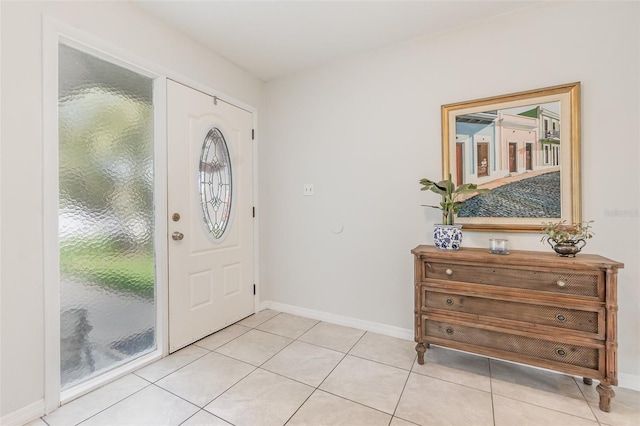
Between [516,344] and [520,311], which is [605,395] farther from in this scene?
[520,311]

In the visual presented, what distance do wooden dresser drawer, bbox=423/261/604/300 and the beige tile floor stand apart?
0.63 meters

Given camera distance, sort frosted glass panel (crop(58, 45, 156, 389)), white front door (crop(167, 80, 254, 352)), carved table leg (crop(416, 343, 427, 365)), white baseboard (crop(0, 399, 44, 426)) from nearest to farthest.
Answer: white baseboard (crop(0, 399, 44, 426)) < frosted glass panel (crop(58, 45, 156, 389)) < carved table leg (crop(416, 343, 427, 365)) < white front door (crop(167, 80, 254, 352))

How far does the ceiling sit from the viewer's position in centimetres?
197

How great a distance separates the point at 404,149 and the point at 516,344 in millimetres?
1568

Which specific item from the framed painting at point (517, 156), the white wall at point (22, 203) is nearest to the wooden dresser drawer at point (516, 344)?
the framed painting at point (517, 156)

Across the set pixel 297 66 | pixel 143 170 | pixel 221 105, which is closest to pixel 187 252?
pixel 143 170

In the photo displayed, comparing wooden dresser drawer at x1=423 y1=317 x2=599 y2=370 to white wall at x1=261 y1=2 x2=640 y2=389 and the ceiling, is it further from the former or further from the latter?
the ceiling

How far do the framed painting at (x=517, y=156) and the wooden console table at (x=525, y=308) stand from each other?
29cm

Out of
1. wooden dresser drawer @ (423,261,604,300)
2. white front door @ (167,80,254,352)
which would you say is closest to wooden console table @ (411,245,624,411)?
wooden dresser drawer @ (423,261,604,300)

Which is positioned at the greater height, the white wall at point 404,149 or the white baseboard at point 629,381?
the white wall at point 404,149

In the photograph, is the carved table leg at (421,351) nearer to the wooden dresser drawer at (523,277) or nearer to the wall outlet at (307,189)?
the wooden dresser drawer at (523,277)

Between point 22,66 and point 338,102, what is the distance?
6.98ft

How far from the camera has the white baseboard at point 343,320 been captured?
245cm

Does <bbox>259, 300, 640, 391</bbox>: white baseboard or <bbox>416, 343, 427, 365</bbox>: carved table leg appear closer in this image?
<bbox>416, 343, 427, 365</bbox>: carved table leg
